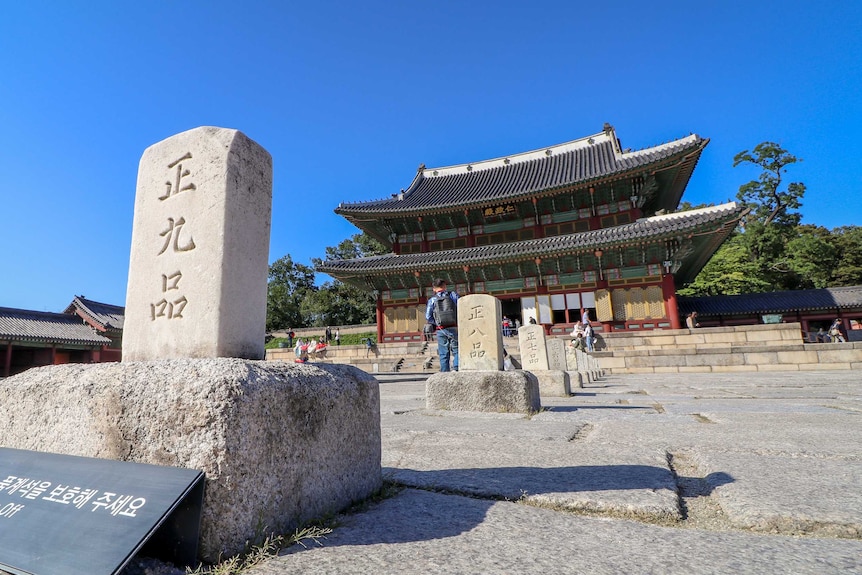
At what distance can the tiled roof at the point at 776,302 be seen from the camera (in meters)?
19.2

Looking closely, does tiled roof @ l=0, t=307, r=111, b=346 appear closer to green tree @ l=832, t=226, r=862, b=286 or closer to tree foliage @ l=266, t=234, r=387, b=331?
tree foliage @ l=266, t=234, r=387, b=331

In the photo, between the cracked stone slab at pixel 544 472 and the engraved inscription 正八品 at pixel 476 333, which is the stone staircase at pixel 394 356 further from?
the cracked stone slab at pixel 544 472

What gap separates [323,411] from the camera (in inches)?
52.5

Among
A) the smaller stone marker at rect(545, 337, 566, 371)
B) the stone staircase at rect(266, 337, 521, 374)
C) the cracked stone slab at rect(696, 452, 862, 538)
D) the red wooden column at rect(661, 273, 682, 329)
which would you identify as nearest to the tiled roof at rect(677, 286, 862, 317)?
the red wooden column at rect(661, 273, 682, 329)

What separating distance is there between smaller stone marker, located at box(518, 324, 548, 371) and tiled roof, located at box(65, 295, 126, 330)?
24.5 meters

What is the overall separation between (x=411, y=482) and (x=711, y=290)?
27752mm

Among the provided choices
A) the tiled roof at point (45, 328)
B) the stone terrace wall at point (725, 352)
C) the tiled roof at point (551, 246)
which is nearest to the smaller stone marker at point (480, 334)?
the stone terrace wall at point (725, 352)

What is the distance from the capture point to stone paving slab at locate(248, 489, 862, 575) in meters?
0.93

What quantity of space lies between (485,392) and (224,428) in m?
2.98

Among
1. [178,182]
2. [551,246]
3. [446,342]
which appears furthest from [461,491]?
[551,246]

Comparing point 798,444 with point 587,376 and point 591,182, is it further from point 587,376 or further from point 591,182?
point 591,182

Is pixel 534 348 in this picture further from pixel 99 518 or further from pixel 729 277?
pixel 729 277

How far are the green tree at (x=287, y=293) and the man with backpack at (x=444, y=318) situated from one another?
31.1 meters

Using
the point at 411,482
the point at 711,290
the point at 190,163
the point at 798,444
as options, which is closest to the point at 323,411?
the point at 411,482
